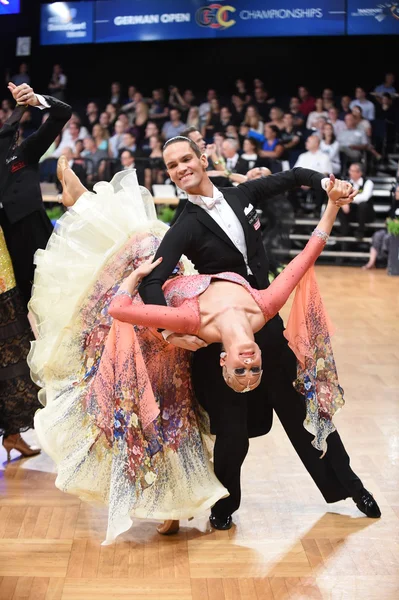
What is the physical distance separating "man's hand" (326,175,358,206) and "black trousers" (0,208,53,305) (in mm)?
1464

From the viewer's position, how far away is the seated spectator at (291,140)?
36.7ft

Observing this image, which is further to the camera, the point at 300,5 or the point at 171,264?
the point at 300,5

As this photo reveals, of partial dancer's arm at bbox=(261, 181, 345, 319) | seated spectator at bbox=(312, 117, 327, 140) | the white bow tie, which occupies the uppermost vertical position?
seated spectator at bbox=(312, 117, 327, 140)

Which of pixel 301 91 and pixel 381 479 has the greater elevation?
pixel 301 91

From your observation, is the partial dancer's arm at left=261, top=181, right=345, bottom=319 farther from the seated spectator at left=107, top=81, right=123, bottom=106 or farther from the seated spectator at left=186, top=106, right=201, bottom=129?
the seated spectator at left=107, top=81, right=123, bottom=106

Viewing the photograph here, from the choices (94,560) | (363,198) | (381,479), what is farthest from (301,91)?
(94,560)

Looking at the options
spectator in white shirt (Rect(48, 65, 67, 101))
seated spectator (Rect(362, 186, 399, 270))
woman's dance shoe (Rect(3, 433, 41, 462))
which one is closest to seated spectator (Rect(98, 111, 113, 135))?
spectator in white shirt (Rect(48, 65, 67, 101))

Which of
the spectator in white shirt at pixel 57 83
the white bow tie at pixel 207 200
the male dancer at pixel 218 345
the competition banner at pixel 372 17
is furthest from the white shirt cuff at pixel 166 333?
the spectator in white shirt at pixel 57 83

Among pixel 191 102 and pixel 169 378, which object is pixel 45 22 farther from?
pixel 169 378

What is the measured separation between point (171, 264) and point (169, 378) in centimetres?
46

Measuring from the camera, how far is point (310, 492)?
347 cm

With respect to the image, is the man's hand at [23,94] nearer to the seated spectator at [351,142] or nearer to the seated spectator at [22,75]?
the seated spectator at [351,142]

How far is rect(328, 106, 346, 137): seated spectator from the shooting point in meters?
11.3

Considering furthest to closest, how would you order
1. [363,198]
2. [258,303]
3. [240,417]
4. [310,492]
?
[363,198] → [310,492] → [240,417] → [258,303]
